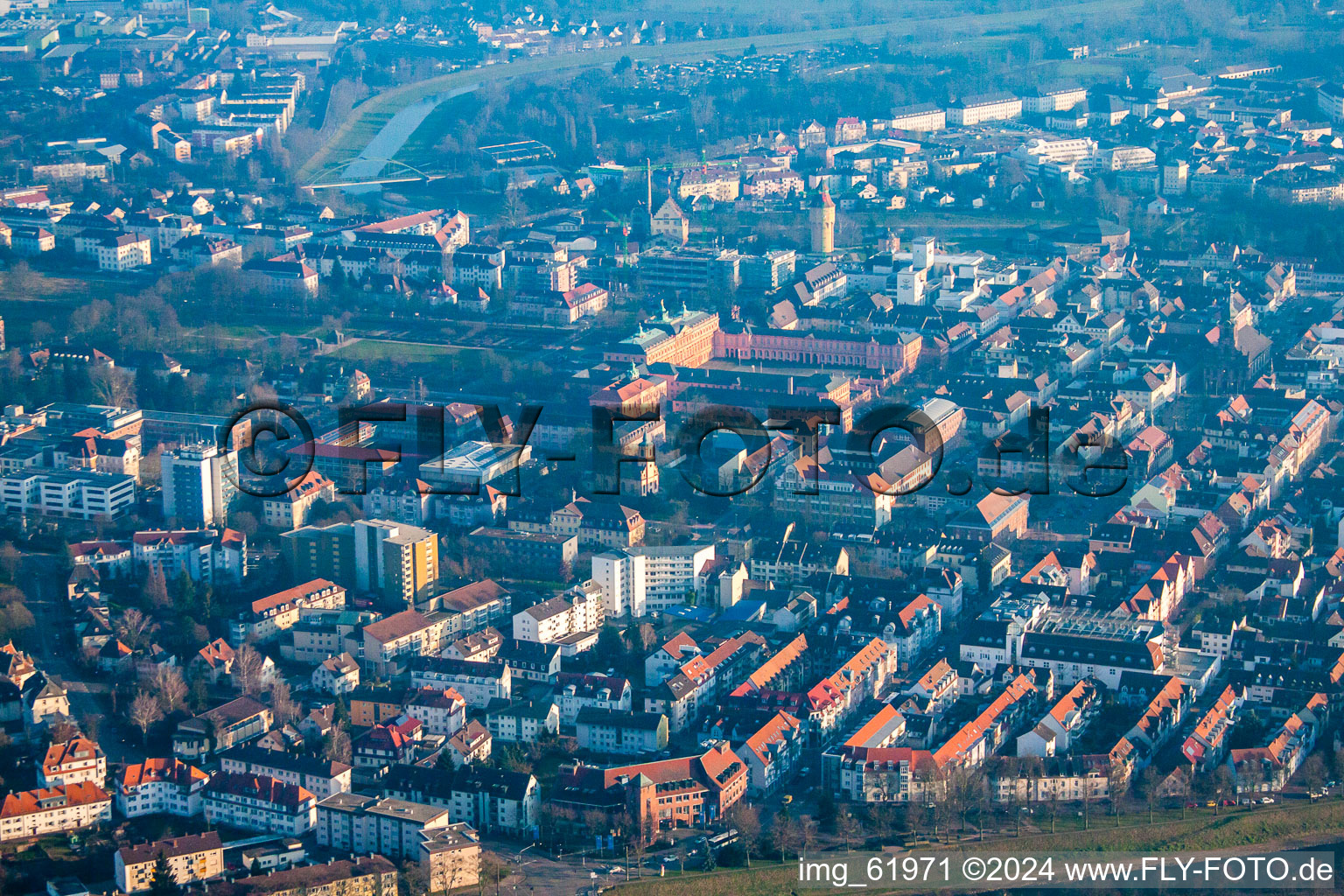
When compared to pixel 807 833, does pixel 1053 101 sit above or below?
above

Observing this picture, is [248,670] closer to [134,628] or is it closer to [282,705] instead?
[282,705]

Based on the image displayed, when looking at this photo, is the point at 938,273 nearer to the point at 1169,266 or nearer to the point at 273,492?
the point at 1169,266

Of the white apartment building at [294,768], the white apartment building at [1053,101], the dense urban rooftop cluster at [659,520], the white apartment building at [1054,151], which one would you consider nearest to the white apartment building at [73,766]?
the dense urban rooftop cluster at [659,520]

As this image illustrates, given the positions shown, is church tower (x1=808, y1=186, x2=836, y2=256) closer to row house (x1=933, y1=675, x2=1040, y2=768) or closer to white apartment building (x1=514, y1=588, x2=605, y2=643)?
white apartment building (x1=514, y1=588, x2=605, y2=643)

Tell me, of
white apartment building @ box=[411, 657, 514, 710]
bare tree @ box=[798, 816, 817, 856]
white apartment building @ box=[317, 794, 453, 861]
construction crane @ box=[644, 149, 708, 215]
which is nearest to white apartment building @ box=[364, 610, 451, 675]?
white apartment building @ box=[411, 657, 514, 710]

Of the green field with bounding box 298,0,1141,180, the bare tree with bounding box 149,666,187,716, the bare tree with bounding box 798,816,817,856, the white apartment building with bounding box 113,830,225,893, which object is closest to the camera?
the white apartment building with bounding box 113,830,225,893

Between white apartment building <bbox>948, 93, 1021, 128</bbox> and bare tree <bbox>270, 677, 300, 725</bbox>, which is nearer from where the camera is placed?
bare tree <bbox>270, 677, 300, 725</bbox>

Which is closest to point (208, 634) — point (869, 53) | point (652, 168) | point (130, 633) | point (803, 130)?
point (130, 633)

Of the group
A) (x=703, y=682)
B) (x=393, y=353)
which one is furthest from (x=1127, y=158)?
(x=703, y=682)
